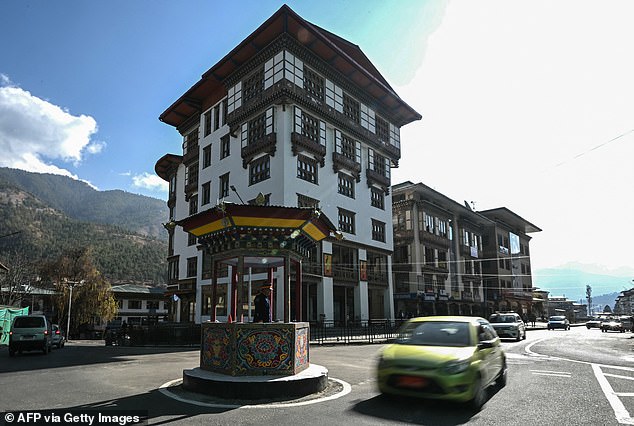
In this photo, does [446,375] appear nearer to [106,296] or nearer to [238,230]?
[238,230]

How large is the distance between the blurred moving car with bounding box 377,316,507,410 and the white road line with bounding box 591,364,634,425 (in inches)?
81.7

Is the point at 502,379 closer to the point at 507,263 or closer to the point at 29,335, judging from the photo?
the point at 29,335

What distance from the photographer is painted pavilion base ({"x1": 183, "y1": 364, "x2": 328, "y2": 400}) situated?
28.8 feet

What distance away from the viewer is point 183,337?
26672 mm

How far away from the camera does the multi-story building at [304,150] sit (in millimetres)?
32688

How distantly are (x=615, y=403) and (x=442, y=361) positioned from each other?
3834mm

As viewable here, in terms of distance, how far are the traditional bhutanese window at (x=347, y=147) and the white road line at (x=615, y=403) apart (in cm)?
2736

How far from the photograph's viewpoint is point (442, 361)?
7.61m

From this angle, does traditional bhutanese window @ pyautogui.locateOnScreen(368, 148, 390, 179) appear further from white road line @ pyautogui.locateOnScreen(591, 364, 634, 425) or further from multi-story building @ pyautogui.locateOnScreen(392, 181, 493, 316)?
white road line @ pyautogui.locateOnScreen(591, 364, 634, 425)

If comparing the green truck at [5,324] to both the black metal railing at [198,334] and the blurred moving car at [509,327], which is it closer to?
the black metal railing at [198,334]

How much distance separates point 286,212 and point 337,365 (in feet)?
20.9

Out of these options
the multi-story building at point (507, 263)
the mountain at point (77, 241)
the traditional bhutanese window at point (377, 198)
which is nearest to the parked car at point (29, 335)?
the traditional bhutanese window at point (377, 198)

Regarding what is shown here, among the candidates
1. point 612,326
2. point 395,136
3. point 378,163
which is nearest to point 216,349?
point 378,163

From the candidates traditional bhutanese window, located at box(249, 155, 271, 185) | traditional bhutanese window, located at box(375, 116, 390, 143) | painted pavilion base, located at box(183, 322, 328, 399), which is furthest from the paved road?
traditional bhutanese window, located at box(375, 116, 390, 143)
